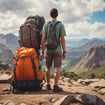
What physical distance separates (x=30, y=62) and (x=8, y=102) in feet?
8.44

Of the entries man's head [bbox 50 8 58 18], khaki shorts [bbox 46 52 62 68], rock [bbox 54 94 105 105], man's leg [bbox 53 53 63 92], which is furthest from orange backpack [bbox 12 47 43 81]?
rock [bbox 54 94 105 105]

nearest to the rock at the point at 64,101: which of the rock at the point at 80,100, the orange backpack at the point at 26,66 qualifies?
the rock at the point at 80,100

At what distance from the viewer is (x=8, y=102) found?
8273 millimetres

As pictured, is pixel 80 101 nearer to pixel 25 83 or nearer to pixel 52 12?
pixel 25 83

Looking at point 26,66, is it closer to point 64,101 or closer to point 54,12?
point 54,12

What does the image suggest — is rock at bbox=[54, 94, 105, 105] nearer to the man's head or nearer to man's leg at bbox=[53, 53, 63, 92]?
man's leg at bbox=[53, 53, 63, 92]

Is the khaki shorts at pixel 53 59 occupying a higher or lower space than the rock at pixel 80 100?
higher

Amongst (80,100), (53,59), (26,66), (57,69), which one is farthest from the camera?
(53,59)

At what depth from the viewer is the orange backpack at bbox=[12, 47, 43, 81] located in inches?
409

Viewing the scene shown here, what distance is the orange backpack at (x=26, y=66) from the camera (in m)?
10.4

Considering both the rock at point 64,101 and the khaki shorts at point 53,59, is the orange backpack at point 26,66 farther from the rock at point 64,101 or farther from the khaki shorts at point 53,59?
the rock at point 64,101

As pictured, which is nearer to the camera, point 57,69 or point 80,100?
point 80,100

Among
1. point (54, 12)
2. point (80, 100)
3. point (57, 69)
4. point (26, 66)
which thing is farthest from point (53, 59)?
point (80, 100)

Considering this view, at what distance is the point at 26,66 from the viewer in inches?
409
